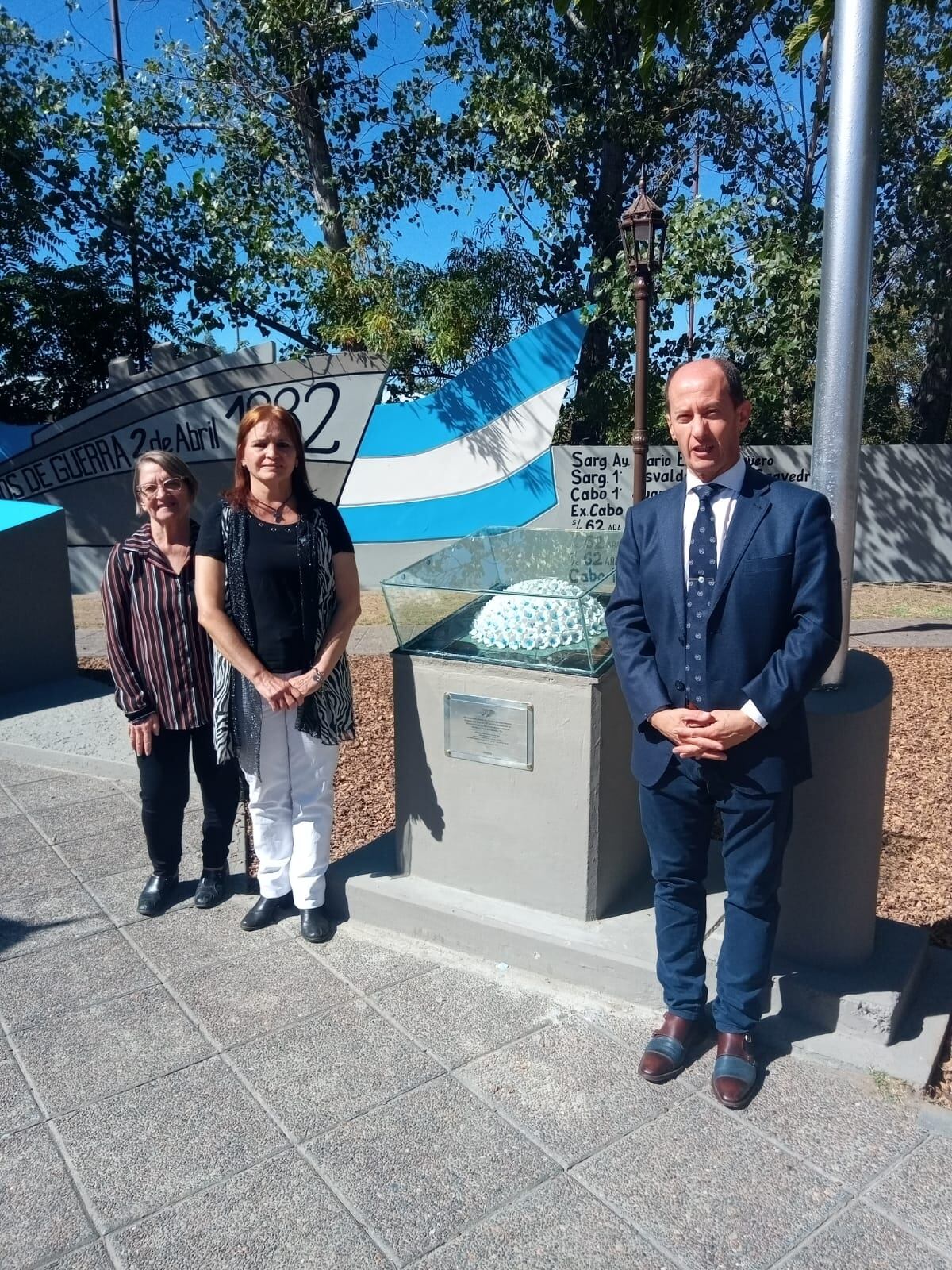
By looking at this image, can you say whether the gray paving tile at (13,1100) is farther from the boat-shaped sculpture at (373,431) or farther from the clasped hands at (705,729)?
the boat-shaped sculpture at (373,431)

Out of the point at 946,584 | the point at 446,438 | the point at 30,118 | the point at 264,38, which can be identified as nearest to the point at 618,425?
the point at 446,438

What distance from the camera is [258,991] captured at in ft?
10.4

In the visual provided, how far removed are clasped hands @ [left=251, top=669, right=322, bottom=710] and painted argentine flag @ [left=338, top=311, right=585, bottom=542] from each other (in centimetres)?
860

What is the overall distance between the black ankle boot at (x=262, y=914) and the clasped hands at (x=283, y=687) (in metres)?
0.87

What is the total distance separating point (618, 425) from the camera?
42.5 feet

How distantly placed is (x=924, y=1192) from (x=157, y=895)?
2.80 metres

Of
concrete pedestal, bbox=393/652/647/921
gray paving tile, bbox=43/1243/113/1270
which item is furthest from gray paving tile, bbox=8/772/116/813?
gray paving tile, bbox=43/1243/113/1270

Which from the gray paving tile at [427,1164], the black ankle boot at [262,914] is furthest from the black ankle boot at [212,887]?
the gray paving tile at [427,1164]

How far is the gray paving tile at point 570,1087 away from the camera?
249 centimetres

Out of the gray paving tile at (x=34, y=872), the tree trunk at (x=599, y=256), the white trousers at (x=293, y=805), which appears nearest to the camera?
the white trousers at (x=293, y=805)

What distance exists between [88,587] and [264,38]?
7.98 m

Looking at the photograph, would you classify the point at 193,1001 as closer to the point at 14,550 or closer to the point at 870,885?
the point at 870,885

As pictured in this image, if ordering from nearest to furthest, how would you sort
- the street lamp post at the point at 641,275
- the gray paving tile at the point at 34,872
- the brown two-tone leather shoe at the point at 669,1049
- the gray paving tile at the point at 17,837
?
the brown two-tone leather shoe at the point at 669,1049 → the gray paving tile at the point at 34,872 → the gray paving tile at the point at 17,837 → the street lamp post at the point at 641,275

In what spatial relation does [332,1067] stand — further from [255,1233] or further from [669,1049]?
[669,1049]
